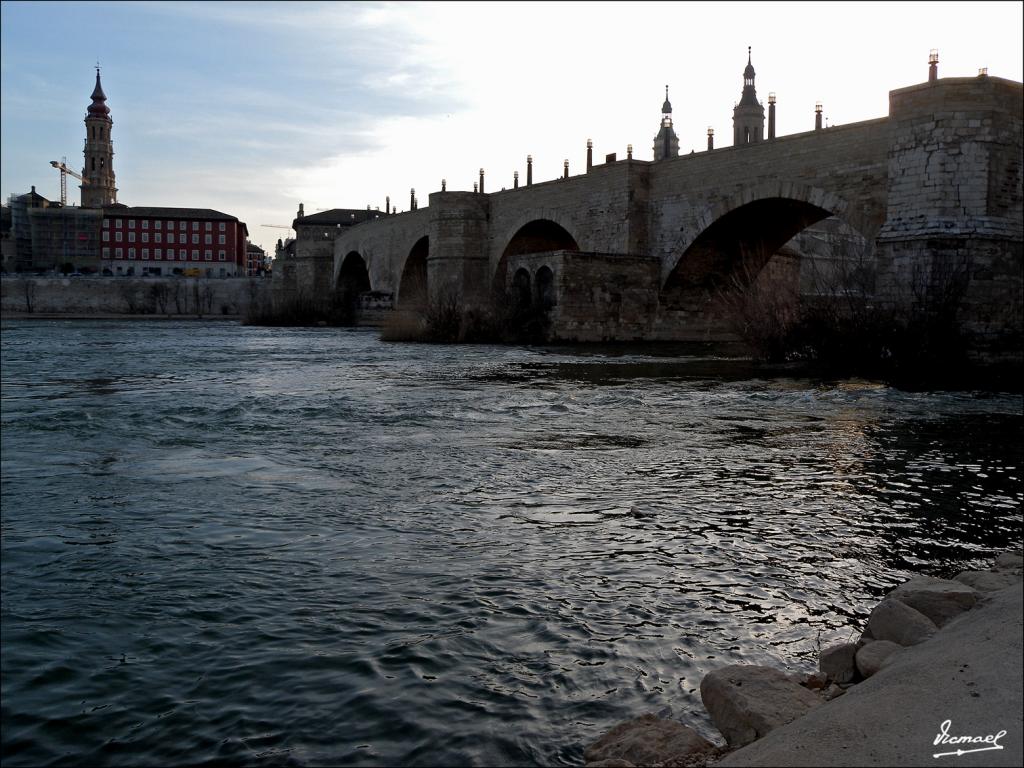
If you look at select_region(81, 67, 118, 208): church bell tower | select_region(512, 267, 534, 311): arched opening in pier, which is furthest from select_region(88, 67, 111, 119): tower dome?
select_region(512, 267, 534, 311): arched opening in pier

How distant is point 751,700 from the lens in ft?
8.60

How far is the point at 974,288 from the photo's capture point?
14930 mm

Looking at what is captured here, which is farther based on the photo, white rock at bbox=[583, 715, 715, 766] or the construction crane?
the construction crane

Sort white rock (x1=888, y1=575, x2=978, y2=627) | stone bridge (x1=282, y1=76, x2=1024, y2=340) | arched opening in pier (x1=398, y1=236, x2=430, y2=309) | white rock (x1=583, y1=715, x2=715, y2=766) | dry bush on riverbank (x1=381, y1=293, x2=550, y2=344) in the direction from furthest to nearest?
arched opening in pier (x1=398, y1=236, x2=430, y2=309) < dry bush on riverbank (x1=381, y1=293, x2=550, y2=344) < stone bridge (x1=282, y1=76, x2=1024, y2=340) < white rock (x1=888, y1=575, x2=978, y2=627) < white rock (x1=583, y1=715, x2=715, y2=766)

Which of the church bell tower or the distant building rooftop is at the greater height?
the church bell tower

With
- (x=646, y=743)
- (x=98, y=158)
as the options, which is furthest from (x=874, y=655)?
(x=98, y=158)

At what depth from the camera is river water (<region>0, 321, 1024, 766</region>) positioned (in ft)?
9.49

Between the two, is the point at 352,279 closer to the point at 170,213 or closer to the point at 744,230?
the point at 170,213

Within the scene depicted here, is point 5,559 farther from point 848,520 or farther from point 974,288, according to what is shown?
point 974,288

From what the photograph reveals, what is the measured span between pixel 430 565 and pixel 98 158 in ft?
336

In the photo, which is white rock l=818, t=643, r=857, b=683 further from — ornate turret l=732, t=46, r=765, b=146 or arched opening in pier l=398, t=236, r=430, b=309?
ornate turret l=732, t=46, r=765, b=146

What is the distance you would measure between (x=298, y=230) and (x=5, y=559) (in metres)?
62.9

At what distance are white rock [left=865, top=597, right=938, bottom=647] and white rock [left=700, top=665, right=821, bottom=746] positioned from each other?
0.53m

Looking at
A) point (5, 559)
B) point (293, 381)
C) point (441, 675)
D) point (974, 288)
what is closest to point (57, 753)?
point (441, 675)
